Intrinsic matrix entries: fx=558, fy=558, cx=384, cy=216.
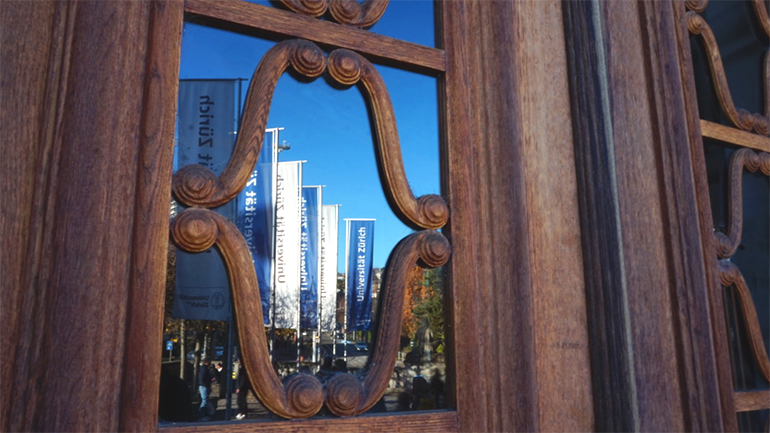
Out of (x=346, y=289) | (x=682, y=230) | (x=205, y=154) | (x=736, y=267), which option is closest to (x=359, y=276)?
(x=346, y=289)

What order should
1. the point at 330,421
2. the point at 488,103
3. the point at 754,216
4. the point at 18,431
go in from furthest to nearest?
the point at 754,216 < the point at 488,103 < the point at 330,421 < the point at 18,431

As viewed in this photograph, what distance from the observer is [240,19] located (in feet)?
2.54

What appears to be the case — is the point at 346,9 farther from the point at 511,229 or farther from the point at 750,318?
the point at 750,318

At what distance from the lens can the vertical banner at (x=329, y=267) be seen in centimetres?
78

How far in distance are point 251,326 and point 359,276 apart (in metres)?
0.18

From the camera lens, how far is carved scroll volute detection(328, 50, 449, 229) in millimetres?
852

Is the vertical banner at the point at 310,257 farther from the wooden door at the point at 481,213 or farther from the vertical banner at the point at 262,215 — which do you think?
the wooden door at the point at 481,213

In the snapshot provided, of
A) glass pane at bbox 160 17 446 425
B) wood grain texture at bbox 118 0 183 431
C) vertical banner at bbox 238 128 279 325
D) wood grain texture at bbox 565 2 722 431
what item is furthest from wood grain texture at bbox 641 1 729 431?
wood grain texture at bbox 118 0 183 431

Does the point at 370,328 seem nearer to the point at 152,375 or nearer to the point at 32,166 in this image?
the point at 152,375

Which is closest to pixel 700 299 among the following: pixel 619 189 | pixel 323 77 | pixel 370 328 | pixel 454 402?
pixel 619 189

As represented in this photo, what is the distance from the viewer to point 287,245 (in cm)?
77

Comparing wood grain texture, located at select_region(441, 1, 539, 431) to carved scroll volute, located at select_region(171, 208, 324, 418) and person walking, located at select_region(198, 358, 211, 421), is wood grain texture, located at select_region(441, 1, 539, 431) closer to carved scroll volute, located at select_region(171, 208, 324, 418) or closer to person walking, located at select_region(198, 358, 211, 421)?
carved scroll volute, located at select_region(171, 208, 324, 418)

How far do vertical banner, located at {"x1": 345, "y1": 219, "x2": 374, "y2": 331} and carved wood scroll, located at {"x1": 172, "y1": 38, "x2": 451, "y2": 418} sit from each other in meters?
0.03

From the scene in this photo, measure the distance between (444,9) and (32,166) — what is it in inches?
26.1
